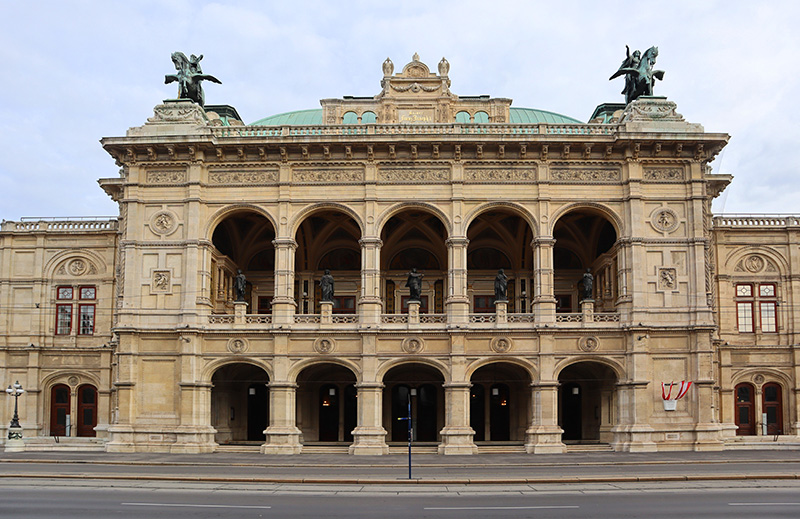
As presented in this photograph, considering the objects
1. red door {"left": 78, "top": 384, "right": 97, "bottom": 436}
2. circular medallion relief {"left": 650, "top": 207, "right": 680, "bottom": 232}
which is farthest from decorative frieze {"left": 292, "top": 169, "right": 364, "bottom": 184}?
red door {"left": 78, "top": 384, "right": 97, "bottom": 436}

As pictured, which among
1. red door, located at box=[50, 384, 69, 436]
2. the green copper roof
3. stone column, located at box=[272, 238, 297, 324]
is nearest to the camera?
stone column, located at box=[272, 238, 297, 324]

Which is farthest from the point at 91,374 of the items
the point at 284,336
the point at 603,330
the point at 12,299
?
the point at 603,330

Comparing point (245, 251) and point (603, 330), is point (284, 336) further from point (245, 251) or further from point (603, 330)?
point (603, 330)

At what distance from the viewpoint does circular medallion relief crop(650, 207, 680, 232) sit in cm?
3734

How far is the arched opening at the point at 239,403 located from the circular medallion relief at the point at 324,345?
12.6 feet

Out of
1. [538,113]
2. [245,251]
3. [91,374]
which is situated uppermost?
[538,113]

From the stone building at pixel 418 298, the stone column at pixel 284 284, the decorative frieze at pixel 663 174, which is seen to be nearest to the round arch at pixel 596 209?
the stone building at pixel 418 298

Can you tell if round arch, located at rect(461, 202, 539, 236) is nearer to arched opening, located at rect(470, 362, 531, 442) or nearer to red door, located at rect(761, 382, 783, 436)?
arched opening, located at rect(470, 362, 531, 442)

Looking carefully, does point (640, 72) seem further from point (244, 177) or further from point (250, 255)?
point (250, 255)

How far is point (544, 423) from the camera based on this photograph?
36.0 m

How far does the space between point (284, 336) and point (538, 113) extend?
2121cm

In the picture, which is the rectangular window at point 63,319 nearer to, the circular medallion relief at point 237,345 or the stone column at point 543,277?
the circular medallion relief at point 237,345

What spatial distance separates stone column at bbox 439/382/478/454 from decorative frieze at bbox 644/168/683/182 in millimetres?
12898

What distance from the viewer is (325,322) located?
37.1m
